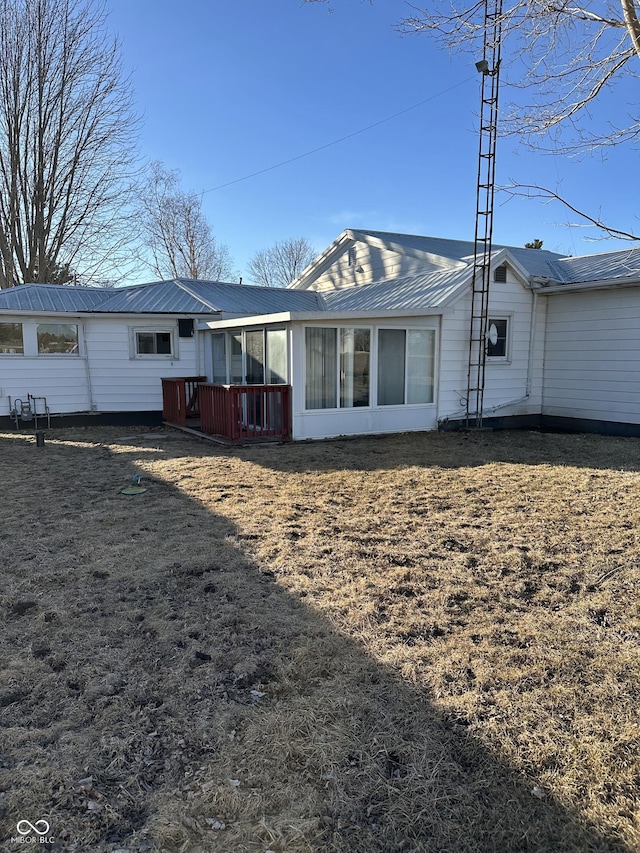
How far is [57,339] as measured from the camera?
11.9 m

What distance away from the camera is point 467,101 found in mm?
10086

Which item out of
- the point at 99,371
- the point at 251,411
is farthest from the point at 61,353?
the point at 251,411

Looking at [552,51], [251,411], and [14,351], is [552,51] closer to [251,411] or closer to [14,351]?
[251,411]

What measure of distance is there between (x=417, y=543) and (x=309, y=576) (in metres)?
1.16

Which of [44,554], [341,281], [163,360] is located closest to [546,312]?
[341,281]

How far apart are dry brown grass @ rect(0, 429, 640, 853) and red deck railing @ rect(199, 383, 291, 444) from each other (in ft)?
12.4

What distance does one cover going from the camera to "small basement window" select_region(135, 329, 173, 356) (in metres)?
12.6

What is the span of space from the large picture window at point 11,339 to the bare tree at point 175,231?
21588 millimetres

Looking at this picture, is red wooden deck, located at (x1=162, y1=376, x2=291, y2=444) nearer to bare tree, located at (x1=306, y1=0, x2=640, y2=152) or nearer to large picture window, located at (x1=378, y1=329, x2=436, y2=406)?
large picture window, located at (x1=378, y1=329, x2=436, y2=406)

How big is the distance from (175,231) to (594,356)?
28.3 m

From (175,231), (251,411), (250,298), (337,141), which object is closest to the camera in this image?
(251,411)

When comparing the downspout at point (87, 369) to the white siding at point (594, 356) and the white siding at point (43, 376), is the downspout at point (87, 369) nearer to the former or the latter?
the white siding at point (43, 376)

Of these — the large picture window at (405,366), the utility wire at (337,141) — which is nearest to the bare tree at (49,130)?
the utility wire at (337,141)

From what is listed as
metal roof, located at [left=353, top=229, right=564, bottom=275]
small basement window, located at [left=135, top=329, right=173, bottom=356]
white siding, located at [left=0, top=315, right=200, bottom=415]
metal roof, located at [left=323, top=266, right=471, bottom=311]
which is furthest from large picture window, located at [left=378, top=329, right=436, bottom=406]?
small basement window, located at [left=135, top=329, right=173, bottom=356]
